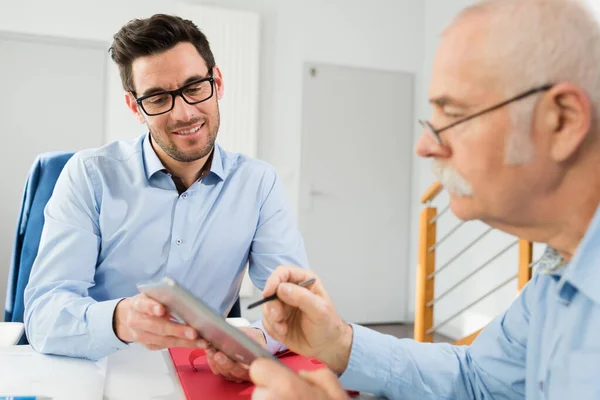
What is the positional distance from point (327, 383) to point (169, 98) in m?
1.05

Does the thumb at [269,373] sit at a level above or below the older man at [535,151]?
below

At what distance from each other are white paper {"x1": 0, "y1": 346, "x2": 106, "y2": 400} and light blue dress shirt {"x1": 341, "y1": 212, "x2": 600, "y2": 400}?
45 cm

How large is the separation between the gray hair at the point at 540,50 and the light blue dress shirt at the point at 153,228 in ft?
3.26

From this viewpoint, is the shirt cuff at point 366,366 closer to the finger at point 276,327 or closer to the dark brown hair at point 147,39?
the finger at point 276,327

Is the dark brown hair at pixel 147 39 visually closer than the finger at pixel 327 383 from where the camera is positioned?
No

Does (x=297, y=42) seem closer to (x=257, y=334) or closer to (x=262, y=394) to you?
(x=257, y=334)

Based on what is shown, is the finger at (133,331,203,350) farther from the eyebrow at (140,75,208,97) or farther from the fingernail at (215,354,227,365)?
the eyebrow at (140,75,208,97)

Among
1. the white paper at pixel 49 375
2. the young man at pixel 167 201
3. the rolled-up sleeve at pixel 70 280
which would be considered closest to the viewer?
the white paper at pixel 49 375

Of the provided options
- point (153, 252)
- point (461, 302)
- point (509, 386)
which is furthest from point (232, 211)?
point (461, 302)

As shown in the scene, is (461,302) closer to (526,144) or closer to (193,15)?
(193,15)

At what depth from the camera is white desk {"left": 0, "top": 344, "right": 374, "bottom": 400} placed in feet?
3.02

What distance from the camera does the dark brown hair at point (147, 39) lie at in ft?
4.89

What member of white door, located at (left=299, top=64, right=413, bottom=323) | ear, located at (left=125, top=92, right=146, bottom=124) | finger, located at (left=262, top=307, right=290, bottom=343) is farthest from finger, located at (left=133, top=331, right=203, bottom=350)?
white door, located at (left=299, top=64, right=413, bottom=323)

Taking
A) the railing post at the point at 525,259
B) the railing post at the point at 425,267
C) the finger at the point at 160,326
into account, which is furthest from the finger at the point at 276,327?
the railing post at the point at 425,267
